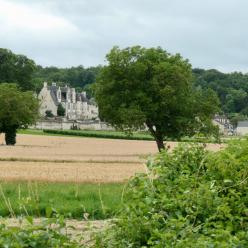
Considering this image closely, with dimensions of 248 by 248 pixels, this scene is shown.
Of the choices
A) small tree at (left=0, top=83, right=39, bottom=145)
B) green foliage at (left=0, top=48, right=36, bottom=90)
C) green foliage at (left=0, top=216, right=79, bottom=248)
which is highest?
green foliage at (left=0, top=48, right=36, bottom=90)

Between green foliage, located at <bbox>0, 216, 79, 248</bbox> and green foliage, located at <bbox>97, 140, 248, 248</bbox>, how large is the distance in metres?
0.64

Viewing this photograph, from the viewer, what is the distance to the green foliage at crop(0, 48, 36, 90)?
143m

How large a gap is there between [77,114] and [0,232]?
186m

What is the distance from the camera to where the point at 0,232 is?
5.86 meters

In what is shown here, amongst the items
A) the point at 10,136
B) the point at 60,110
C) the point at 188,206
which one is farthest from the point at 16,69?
the point at 188,206

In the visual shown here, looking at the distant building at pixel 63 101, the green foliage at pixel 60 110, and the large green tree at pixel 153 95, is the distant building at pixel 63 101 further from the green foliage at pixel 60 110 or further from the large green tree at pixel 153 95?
the large green tree at pixel 153 95

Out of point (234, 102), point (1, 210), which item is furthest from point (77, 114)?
point (1, 210)

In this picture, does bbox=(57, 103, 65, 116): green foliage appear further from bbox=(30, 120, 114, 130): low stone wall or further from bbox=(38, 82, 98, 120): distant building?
bbox=(30, 120, 114, 130): low stone wall

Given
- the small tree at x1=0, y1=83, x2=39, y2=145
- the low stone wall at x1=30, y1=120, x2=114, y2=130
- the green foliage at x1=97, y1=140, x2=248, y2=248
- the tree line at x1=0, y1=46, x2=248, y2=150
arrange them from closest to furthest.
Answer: the green foliage at x1=97, y1=140, x2=248, y2=248
the tree line at x1=0, y1=46, x2=248, y2=150
the small tree at x1=0, y1=83, x2=39, y2=145
the low stone wall at x1=30, y1=120, x2=114, y2=130

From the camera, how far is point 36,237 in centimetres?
578

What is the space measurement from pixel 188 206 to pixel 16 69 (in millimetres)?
139822

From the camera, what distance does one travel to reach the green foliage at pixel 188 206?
6070 mm

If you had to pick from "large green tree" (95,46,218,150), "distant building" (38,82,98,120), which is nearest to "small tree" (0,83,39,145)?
"large green tree" (95,46,218,150)

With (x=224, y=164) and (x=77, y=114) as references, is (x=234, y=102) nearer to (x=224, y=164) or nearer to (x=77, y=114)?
(x=77, y=114)
